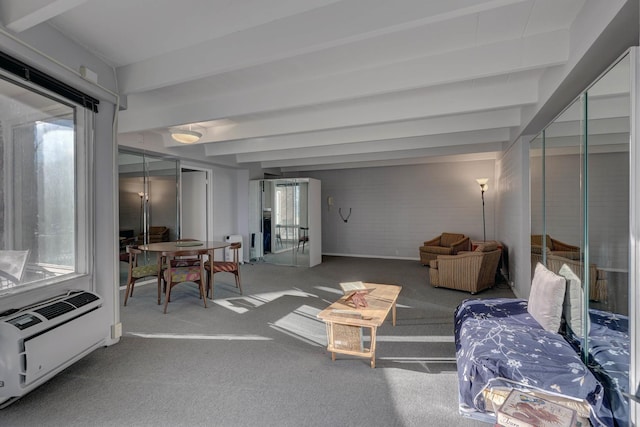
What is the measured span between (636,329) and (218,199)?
7066mm

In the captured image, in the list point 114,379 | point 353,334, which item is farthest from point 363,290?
point 114,379

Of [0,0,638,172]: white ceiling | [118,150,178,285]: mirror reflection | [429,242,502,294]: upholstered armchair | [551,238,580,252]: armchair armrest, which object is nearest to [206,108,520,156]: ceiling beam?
[0,0,638,172]: white ceiling

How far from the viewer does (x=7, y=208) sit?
233 centimetres

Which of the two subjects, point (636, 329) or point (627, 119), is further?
point (627, 119)

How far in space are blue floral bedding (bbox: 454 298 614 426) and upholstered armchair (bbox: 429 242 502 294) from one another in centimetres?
253

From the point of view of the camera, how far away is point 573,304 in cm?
228

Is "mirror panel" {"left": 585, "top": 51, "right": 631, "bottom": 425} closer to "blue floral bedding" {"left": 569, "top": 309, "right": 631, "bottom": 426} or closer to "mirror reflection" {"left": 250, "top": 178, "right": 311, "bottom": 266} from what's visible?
"blue floral bedding" {"left": 569, "top": 309, "right": 631, "bottom": 426}

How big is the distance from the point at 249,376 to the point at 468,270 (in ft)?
12.4

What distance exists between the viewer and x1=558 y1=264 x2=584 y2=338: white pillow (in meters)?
2.19

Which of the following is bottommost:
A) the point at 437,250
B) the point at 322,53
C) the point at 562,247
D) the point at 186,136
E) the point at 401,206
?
the point at 437,250

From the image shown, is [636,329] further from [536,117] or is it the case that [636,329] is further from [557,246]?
[536,117]

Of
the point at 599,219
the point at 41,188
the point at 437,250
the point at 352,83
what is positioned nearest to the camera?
the point at 599,219

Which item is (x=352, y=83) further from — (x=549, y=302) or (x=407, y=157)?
(x=407, y=157)

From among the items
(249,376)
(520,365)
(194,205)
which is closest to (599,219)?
(520,365)
